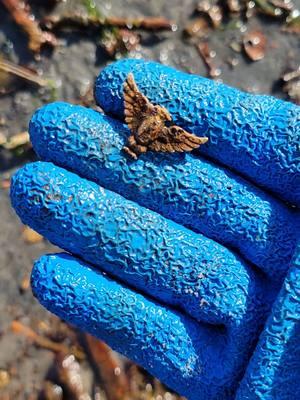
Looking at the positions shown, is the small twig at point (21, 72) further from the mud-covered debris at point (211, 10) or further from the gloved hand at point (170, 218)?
the gloved hand at point (170, 218)

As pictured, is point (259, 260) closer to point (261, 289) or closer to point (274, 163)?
point (261, 289)

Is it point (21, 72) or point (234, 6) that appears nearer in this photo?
point (21, 72)

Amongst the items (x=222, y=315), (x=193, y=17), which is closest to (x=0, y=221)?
(x=193, y=17)

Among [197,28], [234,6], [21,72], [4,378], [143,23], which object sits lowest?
[4,378]

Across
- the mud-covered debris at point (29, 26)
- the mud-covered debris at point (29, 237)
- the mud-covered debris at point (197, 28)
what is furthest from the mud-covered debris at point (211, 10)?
the mud-covered debris at point (29, 237)

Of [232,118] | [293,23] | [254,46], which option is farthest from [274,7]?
[232,118]

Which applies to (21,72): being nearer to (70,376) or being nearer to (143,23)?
(143,23)

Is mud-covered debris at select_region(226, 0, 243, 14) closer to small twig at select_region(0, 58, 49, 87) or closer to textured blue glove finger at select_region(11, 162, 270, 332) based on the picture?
small twig at select_region(0, 58, 49, 87)
